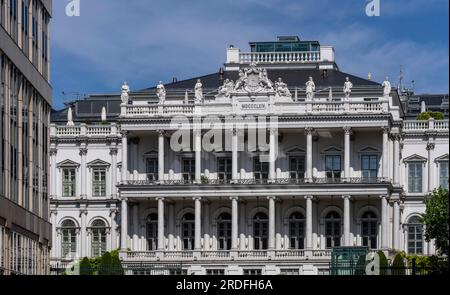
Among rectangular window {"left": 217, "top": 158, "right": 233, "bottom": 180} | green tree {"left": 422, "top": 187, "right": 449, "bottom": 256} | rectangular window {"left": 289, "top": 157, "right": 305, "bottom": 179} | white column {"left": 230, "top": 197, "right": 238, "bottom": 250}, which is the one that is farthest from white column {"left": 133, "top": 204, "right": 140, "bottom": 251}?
green tree {"left": 422, "top": 187, "right": 449, "bottom": 256}

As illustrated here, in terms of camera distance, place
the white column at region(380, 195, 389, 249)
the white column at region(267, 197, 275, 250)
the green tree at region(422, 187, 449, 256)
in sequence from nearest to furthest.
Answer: the green tree at region(422, 187, 449, 256), the white column at region(380, 195, 389, 249), the white column at region(267, 197, 275, 250)

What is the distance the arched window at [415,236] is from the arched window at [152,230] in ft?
56.5

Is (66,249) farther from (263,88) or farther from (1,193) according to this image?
(1,193)

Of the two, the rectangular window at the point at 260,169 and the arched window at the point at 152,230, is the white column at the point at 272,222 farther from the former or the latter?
the arched window at the point at 152,230

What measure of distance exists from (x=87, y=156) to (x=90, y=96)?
672 centimetres

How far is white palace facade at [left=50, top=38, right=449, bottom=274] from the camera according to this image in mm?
108812

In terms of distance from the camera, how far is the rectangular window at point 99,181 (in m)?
117

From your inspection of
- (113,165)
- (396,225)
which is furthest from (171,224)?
(396,225)

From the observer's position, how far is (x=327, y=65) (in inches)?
4594

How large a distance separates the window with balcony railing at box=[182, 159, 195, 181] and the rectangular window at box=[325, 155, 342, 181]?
30.4ft

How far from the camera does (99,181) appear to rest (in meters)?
117

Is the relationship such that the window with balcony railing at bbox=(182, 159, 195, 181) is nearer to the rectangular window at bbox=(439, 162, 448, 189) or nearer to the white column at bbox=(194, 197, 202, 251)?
the white column at bbox=(194, 197, 202, 251)
